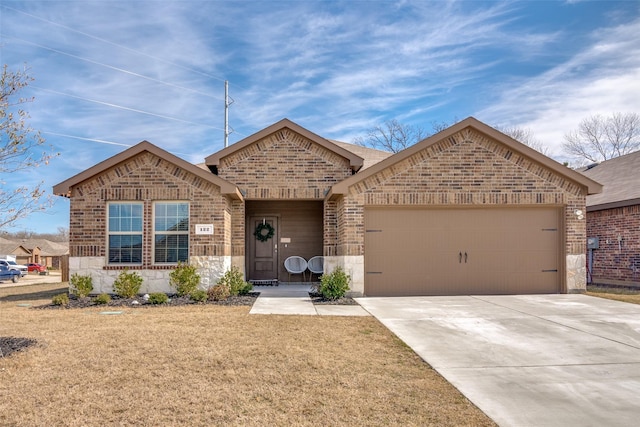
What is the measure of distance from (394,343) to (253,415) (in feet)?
10.3

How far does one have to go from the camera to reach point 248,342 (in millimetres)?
6527

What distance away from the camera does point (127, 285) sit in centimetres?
1120

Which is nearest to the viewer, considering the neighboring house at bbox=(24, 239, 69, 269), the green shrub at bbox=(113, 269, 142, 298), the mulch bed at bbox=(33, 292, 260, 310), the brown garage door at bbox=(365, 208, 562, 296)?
the mulch bed at bbox=(33, 292, 260, 310)

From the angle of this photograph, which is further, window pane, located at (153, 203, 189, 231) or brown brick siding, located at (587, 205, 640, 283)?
brown brick siding, located at (587, 205, 640, 283)

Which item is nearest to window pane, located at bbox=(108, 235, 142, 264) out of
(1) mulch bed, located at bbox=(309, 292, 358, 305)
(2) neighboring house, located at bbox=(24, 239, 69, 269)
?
(1) mulch bed, located at bbox=(309, 292, 358, 305)

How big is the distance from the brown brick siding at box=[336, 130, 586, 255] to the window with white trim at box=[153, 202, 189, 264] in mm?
4168

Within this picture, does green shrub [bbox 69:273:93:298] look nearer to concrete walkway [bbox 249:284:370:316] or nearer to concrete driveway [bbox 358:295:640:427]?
concrete walkway [bbox 249:284:370:316]

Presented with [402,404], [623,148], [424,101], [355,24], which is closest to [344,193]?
[355,24]

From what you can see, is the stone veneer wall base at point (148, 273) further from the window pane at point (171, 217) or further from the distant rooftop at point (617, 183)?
the distant rooftop at point (617, 183)

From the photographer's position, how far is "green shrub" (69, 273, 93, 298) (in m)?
11.2

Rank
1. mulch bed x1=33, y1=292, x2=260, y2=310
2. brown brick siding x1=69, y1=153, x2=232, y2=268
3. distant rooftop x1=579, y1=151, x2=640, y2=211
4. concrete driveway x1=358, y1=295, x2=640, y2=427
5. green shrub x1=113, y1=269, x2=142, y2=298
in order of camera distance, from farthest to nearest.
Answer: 1. distant rooftop x1=579, y1=151, x2=640, y2=211
2. brown brick siding x1=69, y1=153, x2=232, y2=268
3. green shrub x1=113, y1=269, x2=142, y2=298
4. mulch bed x1=33, y1=292, x2=260, y2=310
5. concrete driveway x1=358, y1=295, x2=640, y2=427

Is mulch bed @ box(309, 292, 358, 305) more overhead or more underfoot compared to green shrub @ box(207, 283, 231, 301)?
more underfoot

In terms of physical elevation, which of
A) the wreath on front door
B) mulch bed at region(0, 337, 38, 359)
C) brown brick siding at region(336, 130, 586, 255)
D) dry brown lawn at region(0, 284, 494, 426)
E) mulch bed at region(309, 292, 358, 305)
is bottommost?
mulch bed at region(309, 292, 358, 305)

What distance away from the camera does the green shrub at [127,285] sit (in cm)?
1115
